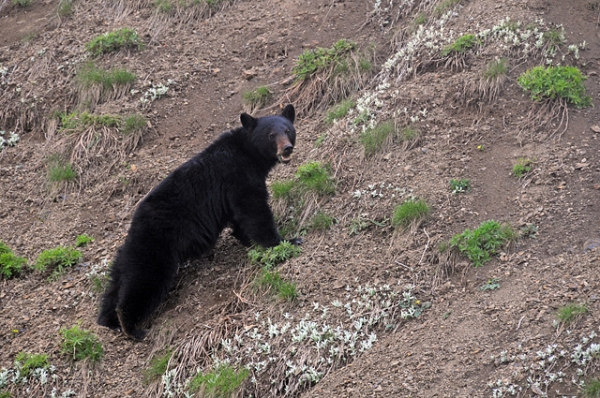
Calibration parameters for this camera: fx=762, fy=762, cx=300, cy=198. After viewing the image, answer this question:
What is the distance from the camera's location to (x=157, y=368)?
27.6 ft

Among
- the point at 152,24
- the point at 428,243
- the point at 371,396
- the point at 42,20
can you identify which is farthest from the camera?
the point at 42,20

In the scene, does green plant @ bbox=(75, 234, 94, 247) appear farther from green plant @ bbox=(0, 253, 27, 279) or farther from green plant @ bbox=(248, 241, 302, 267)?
green plant @ bbox=(248, 241, 302, 267)

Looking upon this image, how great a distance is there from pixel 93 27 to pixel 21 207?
451 centimetres

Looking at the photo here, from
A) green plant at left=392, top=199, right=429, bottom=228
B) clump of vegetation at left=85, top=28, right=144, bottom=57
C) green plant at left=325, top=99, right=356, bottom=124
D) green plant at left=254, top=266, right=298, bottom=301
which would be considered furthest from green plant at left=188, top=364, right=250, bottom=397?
clump of vegetation at left=85, top=28, right=144, bottom=57

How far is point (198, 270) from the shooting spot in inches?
382

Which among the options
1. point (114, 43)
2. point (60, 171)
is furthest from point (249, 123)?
point (114, 43)

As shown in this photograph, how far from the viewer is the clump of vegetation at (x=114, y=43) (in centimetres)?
1371

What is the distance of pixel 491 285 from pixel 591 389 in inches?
70.1

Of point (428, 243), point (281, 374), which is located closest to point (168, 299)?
point (281, 374)

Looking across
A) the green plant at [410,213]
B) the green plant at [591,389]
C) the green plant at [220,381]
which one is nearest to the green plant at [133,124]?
the green plant at [410,213]

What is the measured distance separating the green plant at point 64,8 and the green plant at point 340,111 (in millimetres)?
6590

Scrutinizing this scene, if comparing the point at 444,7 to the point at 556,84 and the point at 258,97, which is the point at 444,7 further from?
the point at 258,97

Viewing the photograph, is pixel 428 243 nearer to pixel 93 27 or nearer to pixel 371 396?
pixel 371 396

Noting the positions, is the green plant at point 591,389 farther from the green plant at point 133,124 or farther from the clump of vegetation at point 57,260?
the green plant at point 133,124
